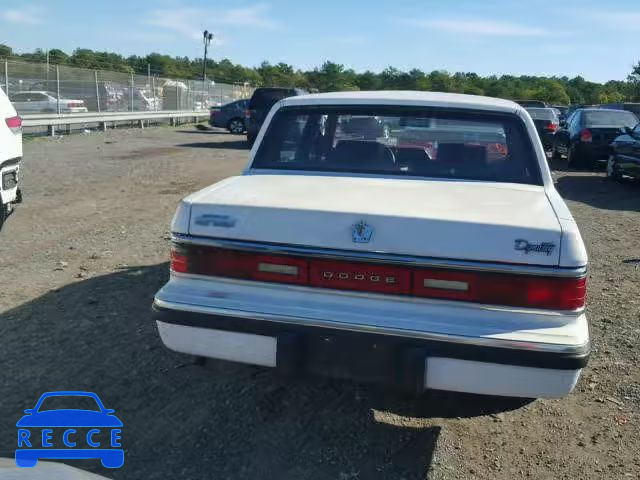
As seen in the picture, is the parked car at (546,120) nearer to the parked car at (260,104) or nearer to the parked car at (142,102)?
the parked car at (260,104)

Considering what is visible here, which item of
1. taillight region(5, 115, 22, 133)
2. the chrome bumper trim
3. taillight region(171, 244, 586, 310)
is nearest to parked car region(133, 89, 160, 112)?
taillight region(5, 115, 22, 133)

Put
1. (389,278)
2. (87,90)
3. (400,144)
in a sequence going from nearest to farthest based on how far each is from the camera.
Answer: (389,278), (400,144), (87,90)

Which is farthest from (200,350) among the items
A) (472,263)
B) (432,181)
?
(432,181)

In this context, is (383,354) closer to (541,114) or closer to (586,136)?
(586,136)

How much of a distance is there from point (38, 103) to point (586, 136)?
17275 mm

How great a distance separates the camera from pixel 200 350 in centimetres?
312

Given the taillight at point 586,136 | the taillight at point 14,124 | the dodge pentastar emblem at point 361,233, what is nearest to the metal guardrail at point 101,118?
the taillight at point 14,124

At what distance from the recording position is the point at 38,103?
22.3 m

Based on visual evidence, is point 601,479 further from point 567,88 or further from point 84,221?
point 567,88

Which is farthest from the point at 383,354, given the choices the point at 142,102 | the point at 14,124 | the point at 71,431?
the point at 142,102

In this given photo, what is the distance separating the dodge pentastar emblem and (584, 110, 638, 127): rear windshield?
14.3 meters

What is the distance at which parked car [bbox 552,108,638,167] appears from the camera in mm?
15109

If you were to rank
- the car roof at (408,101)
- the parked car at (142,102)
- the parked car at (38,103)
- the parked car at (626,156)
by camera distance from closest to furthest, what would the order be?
the car roof at (408,101) → the parked car at (626,156) → the parked car at (38,103) → the parked car at (142,102)

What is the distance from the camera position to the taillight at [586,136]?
15.2 metres
